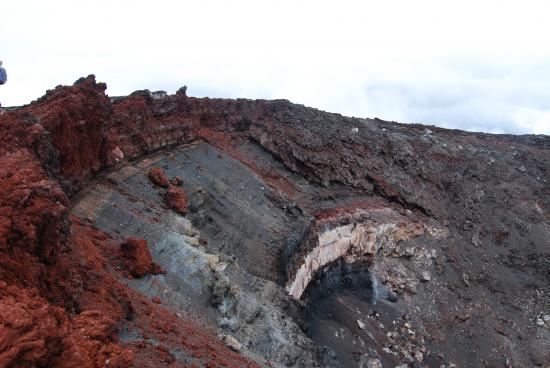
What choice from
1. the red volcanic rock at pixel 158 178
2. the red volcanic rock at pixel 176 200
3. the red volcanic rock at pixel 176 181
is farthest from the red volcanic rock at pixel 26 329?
the red volcanic rock at pixel 176 181

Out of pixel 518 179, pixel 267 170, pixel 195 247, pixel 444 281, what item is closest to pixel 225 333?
pixel 195 247

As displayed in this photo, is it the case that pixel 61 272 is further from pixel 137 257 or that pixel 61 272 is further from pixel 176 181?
pixel 176 181

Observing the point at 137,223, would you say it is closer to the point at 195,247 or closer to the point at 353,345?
the point at 195,247

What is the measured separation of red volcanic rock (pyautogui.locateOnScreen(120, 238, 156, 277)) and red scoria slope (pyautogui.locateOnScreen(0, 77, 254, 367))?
0.50 feet

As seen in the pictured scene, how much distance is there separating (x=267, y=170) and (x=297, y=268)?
635 cm

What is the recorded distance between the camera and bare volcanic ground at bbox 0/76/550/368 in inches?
304

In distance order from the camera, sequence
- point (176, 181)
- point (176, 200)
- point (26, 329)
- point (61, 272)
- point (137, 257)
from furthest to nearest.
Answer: point (176, 181), point (176, 200), point (137, 257), point (61, 272), point (26, 329)

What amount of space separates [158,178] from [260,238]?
4.45 meters

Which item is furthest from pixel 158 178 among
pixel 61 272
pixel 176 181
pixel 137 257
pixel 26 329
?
pixel 26 329

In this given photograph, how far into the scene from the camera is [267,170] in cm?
2320

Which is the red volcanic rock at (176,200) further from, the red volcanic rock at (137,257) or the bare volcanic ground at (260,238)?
the red volcanic rock at (137,257)

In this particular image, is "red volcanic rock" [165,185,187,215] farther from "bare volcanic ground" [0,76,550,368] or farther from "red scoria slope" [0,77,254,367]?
"red scoria slope" [0,77,254,367]

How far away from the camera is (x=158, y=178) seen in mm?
16250

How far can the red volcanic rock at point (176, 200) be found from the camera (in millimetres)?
15688
